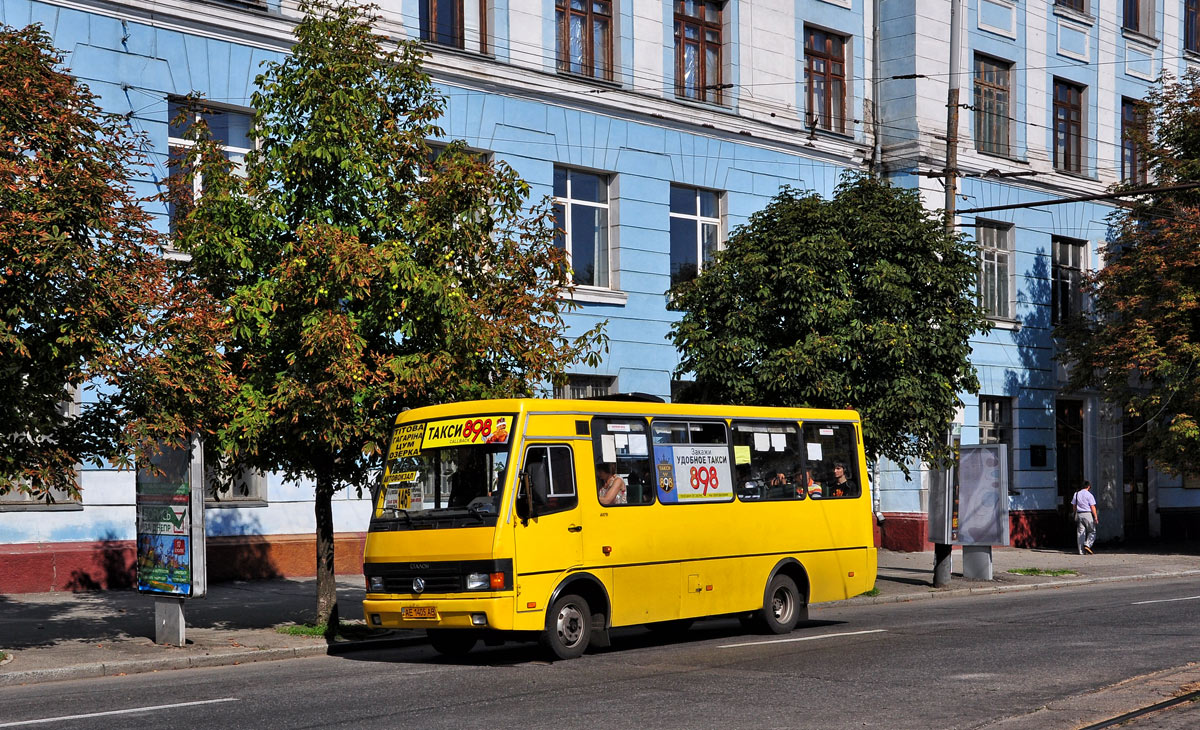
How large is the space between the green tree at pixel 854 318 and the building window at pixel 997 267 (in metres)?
12.0

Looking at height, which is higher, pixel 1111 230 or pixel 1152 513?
pixel 1111 230

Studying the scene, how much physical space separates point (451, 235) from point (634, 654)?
518cm

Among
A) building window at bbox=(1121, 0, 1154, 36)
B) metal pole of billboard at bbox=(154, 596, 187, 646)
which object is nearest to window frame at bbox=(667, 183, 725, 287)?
metal pole of billboard at bbox=(154, 596, 187, 646)

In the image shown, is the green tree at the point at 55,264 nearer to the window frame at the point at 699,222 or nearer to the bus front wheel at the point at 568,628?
the bus front wheel at the point at 568,628

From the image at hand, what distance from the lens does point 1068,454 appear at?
118ft

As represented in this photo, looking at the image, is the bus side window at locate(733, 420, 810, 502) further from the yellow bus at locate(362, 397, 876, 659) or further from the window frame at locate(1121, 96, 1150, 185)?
the window frame at locate(1121, 96, 1150, 185)

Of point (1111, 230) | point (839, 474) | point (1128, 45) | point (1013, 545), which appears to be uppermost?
point (1128, 45)

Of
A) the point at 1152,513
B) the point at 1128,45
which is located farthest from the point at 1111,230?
the point at 1152,513

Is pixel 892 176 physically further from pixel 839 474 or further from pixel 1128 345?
pixel 839 474

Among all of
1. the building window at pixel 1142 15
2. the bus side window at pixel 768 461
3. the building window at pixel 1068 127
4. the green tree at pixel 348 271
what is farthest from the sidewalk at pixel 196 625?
the building window at pixel 1142 15

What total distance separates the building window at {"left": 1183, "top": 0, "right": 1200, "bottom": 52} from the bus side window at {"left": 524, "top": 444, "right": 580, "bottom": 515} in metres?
32.6

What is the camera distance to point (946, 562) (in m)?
23.7

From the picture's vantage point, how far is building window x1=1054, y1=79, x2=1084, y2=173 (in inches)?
1412

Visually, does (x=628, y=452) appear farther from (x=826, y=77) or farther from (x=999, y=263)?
(x=999, y=263)
